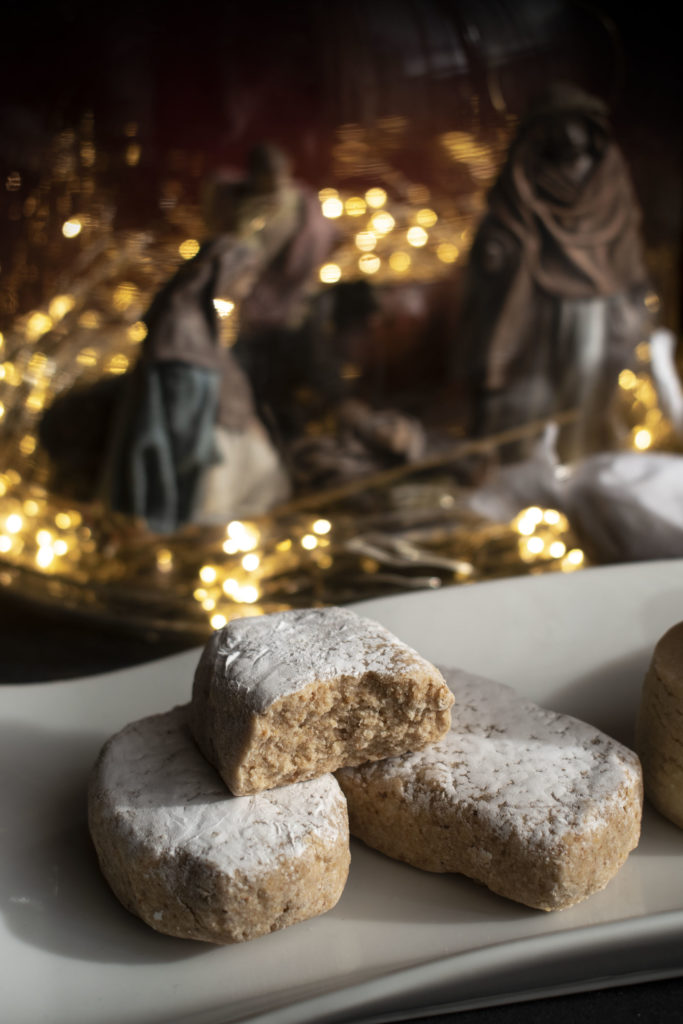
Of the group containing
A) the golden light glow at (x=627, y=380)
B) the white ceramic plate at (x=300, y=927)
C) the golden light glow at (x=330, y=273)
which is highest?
the golden light glow at (x=330, y=273)

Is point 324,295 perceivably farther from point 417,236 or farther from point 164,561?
point 164,561

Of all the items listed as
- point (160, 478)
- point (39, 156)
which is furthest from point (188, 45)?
point (160, 478)

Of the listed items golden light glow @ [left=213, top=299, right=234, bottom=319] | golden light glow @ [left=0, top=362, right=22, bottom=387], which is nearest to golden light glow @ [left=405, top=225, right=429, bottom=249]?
golden light glow @ [left=213, top=299, right=234, bottom=319]

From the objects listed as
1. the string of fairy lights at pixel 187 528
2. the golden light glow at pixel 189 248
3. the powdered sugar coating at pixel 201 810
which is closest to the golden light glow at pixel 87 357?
the string of fairy lights at pixel 187 528

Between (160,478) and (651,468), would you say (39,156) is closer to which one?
(160,478)

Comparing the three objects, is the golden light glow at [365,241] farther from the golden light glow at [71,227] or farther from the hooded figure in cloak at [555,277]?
the golden light glow at [71,227]

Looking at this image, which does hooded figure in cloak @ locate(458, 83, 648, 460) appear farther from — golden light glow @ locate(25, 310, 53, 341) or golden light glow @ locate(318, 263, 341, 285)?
golden light glow @ locate(25, 310, 53, 341)
